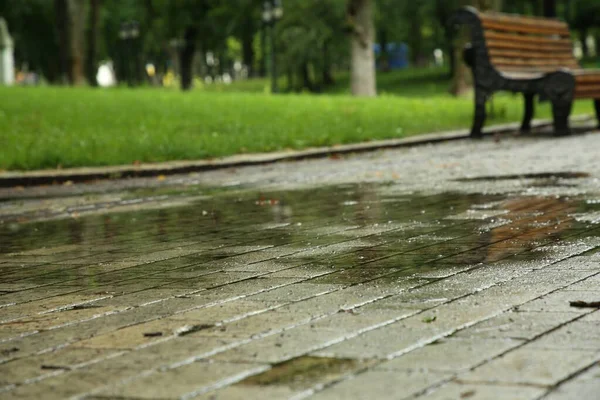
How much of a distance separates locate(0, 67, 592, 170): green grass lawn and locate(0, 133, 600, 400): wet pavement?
4.71 m

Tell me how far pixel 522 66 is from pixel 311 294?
46.0 feet

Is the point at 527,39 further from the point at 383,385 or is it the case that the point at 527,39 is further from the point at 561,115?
the point at 383,385

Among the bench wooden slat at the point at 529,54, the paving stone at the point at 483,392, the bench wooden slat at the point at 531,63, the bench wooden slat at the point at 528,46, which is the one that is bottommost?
the paving stone at the point at 483,392

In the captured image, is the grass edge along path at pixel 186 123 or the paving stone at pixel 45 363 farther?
the grass edge along path at pixel 186 123

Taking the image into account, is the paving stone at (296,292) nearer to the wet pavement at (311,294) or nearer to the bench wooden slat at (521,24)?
the wet pavement at (311,294)

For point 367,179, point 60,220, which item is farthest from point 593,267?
point 367,179

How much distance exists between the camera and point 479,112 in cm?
1842

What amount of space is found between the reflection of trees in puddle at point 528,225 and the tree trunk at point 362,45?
24479 millimetres

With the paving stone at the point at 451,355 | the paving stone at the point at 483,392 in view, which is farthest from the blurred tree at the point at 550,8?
the paving stone at the point at 483,392

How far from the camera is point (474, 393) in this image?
3.64 metres

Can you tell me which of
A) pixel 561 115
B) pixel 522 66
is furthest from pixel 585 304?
pixel 522 66

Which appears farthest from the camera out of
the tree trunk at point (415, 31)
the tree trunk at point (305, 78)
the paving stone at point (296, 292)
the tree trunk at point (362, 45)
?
the tree trunk at point (415, 31)

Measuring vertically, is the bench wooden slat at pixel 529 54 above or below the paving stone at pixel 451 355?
above

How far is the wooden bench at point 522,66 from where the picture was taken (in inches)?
685
